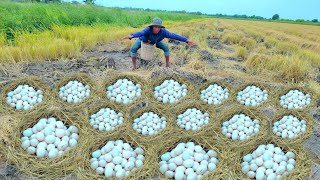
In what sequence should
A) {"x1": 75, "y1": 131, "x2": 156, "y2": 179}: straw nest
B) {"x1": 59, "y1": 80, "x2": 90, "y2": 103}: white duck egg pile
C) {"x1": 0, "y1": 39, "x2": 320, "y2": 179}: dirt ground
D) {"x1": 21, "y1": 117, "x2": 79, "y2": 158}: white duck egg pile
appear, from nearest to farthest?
1. {"x1": 75, "y1": 131, "x2": 156, "y2": 179}: straw nest
2. {"x1": 21, "y1": 117, "x2": 79, "y2": 158}: white duck egg pile
3. {"x1": 59, "y1": 80, "x2": 90, "y2": 103}: white duck egg pile
4. {"x1": 0, "y1": 39, "x2": 320, "y2": 179}: dirt ground

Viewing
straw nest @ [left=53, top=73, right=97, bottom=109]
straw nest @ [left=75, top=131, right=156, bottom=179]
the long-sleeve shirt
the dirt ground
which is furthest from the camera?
the long-sleeve shirt

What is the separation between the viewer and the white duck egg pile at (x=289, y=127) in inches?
124

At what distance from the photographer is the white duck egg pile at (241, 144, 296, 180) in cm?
247

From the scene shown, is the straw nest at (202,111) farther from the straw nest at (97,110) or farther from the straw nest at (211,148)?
the straw nest at (97,110)

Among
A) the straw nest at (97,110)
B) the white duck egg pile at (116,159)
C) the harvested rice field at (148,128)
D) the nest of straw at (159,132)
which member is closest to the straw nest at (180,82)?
the harvested rice field at (148,128)

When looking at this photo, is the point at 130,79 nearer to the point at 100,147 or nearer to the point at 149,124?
the point at 149,124

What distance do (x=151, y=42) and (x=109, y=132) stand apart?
2.60 m

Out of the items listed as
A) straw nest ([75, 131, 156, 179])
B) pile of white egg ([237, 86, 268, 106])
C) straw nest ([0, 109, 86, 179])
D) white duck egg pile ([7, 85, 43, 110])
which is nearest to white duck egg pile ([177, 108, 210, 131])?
straw nest ([75, 131, 156, 179])

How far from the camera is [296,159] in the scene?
2.55 m

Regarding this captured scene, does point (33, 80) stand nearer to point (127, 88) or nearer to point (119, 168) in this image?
point (127, 88)

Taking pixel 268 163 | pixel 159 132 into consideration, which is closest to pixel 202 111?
pixel 159 132

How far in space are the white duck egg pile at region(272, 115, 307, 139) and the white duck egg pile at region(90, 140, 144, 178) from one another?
147 centimetres

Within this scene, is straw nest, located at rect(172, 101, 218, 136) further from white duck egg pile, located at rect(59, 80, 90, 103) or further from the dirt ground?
white duck egg pile, located at rect(59, 80, 90, 103)

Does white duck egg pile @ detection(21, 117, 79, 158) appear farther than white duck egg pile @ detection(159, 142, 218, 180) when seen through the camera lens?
Yes
